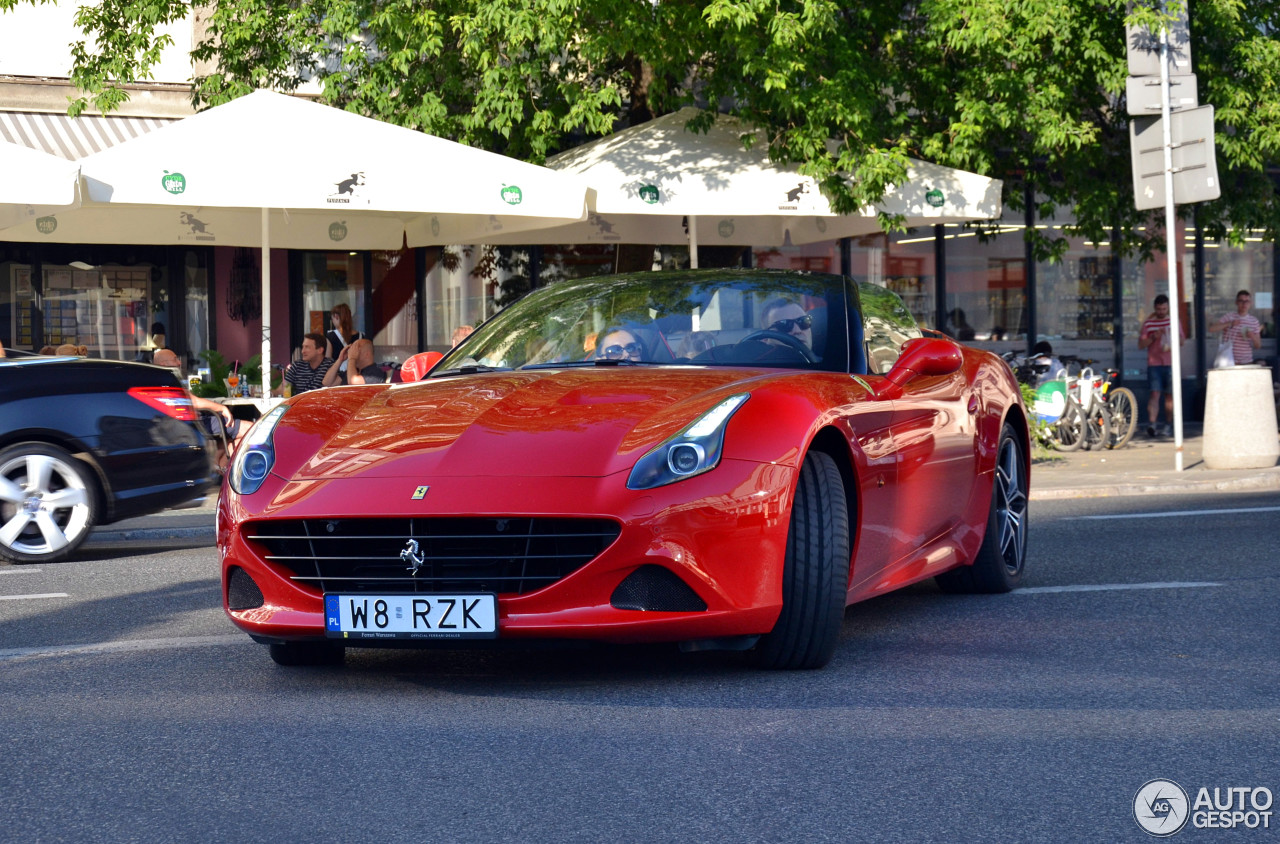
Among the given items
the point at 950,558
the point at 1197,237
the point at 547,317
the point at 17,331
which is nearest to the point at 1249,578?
the point at 950,558

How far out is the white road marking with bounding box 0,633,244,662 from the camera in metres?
6.07

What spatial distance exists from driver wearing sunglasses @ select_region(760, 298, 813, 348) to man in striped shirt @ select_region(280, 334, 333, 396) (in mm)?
9272

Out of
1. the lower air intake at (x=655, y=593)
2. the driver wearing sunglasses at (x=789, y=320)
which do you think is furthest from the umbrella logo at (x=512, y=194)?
the lower air intake at (x=655, y=593)

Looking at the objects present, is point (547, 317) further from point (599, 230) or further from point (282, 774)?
point (599, 230)

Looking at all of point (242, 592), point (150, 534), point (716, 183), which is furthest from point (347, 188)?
point (242, 592)

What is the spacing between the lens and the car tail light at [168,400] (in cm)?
973

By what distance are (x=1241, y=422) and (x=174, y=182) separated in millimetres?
9111

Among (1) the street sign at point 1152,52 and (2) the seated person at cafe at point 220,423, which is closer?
(2) the seated person at cafe at point 220,423

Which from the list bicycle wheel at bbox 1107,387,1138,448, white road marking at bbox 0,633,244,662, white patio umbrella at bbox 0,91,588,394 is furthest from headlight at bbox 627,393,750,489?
bicycle wheel at bbox 1107,387,1138,448

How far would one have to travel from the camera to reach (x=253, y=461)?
17.4ft

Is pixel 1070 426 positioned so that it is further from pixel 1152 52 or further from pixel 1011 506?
pixel 1011 506

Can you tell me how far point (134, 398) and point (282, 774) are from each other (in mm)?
5996

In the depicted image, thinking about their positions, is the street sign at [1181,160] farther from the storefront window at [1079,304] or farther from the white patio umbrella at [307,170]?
the storefront window at [1079,304]

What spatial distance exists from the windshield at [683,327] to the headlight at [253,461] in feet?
3.33
